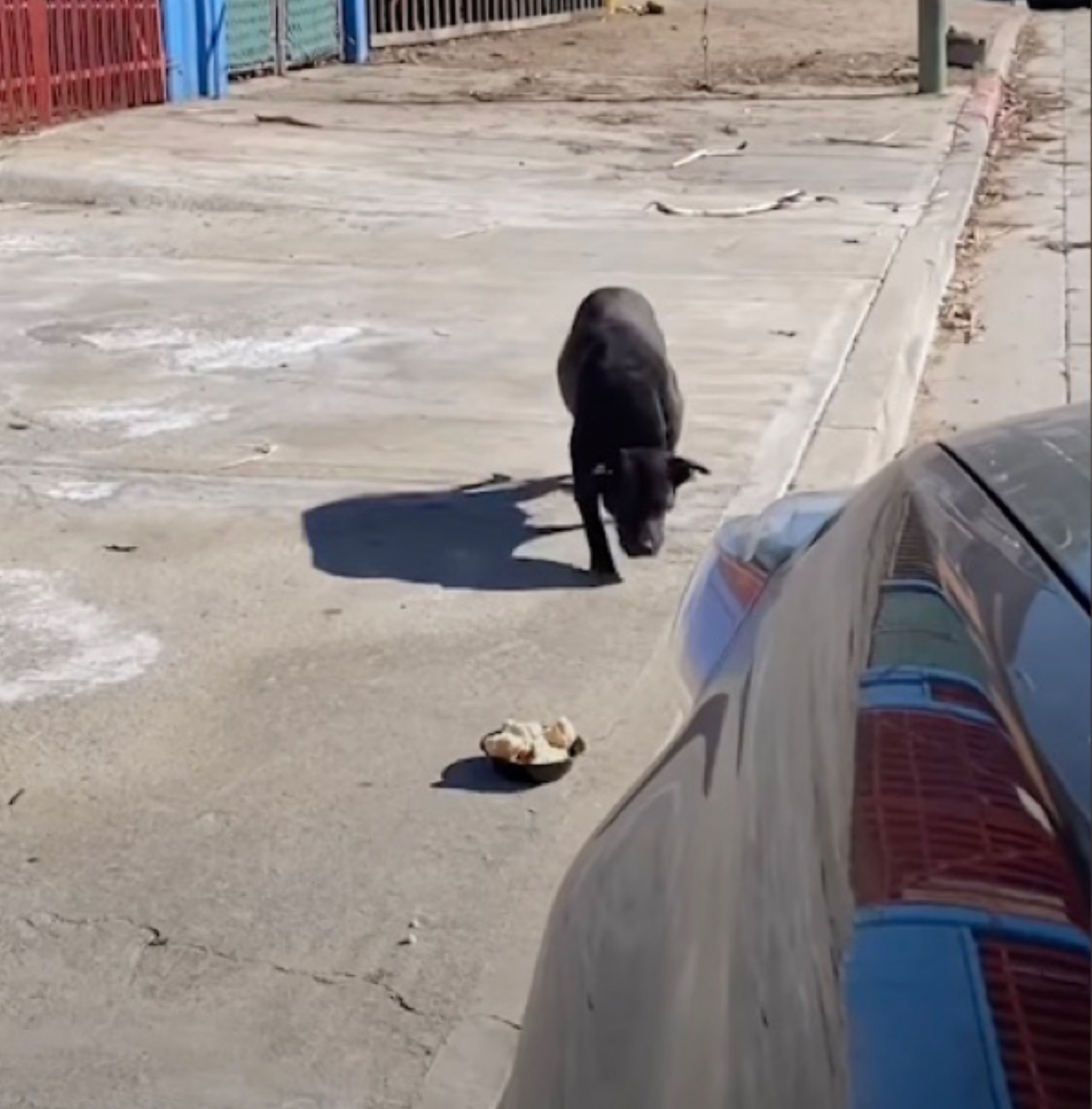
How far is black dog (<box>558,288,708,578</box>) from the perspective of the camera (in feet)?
22.7

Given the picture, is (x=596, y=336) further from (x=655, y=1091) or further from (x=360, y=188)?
(x=360, y=188)

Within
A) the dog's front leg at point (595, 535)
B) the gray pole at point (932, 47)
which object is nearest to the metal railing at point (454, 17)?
the gray pole at point (932, 47)

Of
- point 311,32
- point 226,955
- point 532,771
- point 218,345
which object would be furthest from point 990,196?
point 226,955

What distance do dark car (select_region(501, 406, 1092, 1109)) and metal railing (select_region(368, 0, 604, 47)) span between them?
1020 inches

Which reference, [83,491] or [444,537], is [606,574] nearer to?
[444,537]

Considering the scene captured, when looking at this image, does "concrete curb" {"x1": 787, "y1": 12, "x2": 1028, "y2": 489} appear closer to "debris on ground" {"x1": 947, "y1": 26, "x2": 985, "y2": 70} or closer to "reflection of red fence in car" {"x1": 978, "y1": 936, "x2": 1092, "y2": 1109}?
"reflection of red fence in car" {"x1": 978, "y1": 936, "x2": 1092, "y2": 1109}

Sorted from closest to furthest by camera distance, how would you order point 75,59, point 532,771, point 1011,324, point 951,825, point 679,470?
1. point 951,825
2. point 532,771
3. point 679,470
4. point 1011,324
5. point 75,59

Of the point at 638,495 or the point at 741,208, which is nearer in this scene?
the point at 638,495

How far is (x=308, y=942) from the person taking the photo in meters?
4.49

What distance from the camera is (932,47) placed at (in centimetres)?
2191

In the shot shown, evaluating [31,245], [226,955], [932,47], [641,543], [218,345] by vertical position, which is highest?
[932,47]

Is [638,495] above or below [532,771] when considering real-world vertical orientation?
above

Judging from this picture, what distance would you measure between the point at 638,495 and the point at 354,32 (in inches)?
816

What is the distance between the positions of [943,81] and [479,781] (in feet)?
61.0
